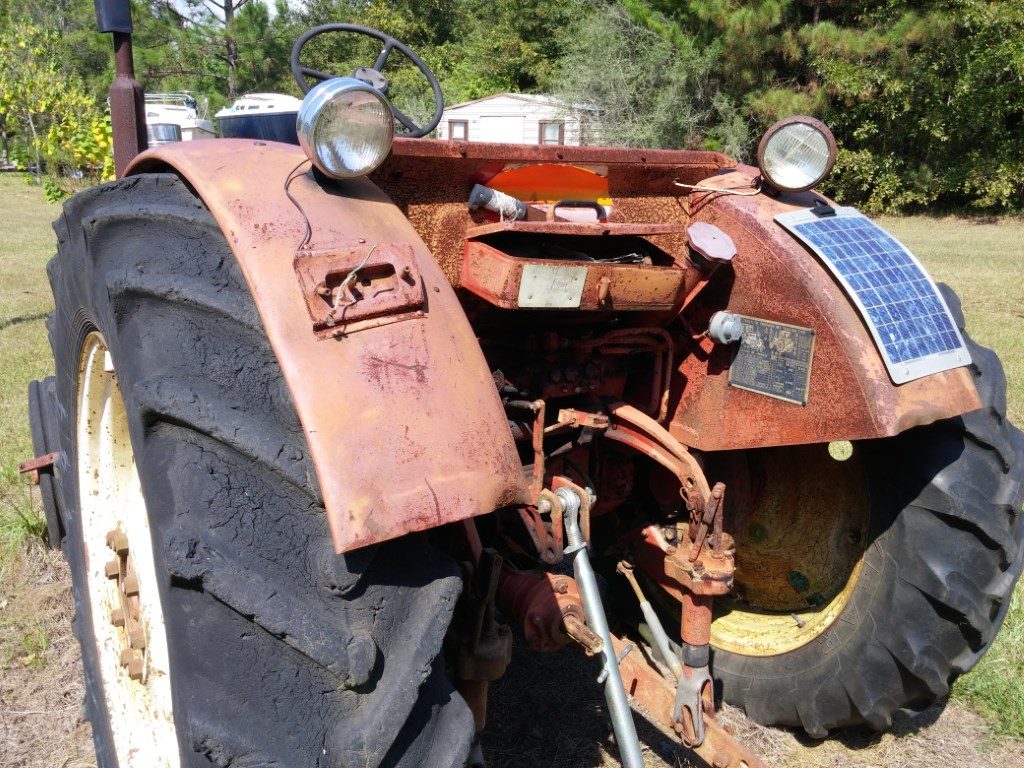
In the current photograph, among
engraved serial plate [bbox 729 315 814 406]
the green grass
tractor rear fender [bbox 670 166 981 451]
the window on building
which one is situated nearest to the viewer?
tractor rear fender [bbox 670 166 981 451]

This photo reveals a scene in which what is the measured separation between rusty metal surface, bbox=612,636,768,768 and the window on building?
2158cm

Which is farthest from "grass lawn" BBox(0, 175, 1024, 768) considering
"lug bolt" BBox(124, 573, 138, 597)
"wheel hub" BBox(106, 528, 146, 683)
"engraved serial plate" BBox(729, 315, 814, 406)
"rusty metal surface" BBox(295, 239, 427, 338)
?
"rusty metal surface" BBox(295, 239, 427, 338)

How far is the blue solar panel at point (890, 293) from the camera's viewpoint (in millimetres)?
1950

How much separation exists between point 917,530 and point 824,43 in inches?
834

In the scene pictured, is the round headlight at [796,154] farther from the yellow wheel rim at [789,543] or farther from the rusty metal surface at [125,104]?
the rusty metal surface at [125,104]

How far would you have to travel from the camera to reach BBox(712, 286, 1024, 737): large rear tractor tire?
2121mm

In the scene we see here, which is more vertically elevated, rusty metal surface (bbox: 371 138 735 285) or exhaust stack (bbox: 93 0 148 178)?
exhaust stack (bbox: 93 0 148 178)

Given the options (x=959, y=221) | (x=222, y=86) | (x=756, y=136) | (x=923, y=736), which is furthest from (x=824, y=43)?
(x=923, y=736)

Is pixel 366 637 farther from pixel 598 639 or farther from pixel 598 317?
pixel 598 317

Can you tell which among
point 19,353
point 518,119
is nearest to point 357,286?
point 19,353

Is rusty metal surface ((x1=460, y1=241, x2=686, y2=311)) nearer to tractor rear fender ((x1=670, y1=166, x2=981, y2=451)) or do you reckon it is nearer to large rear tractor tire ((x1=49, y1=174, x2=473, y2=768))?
tractor rear fender ((x1=670, y1=166, x2=981, y2=451))

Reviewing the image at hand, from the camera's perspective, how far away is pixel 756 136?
2273cm

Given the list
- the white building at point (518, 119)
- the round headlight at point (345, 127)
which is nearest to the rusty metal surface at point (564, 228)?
the round headlight at point (345, 127)

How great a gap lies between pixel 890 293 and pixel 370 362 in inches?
52.6
